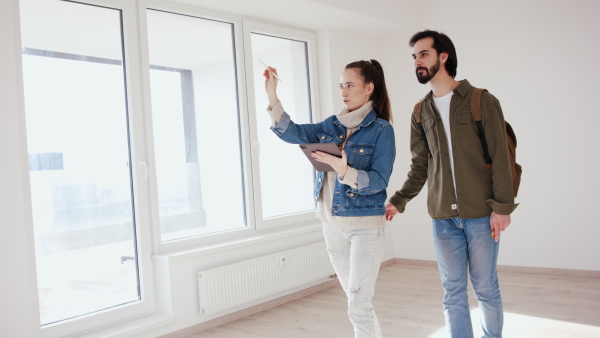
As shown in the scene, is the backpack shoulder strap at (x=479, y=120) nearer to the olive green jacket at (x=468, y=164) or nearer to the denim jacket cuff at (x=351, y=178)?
the olive green jacket at (x=468, y=164)

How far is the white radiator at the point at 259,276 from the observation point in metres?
3.56

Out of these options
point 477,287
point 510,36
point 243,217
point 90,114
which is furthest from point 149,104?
point 510,36

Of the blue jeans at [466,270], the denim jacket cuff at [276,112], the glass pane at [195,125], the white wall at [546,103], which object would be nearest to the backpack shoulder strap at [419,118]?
the blue jeans at [466,270]

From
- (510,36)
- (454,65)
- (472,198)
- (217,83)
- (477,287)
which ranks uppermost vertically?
(510,36)

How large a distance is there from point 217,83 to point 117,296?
1.69 meters

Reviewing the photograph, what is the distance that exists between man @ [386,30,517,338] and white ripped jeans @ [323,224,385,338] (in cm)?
29

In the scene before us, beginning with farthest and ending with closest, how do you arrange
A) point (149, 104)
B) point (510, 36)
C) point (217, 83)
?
point (510, 36)
point (217, 83)
point (149, 104)

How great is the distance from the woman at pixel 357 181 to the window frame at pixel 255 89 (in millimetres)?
1897

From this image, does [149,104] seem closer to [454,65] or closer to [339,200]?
[339,200]

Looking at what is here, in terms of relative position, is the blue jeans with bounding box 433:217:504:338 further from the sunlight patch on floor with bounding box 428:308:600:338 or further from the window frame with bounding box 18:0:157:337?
the window frame with bounding box 18:0:157:337

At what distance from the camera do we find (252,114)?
4.21 meters

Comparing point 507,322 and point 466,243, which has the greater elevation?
point 466,243

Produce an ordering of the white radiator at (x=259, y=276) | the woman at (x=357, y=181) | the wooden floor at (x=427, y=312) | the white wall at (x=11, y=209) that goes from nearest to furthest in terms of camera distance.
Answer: the woman at (x=357, y=181)
the white wall at (x=11, y=209)
the wooden floor at (x=427, y=312)
the white radiator at (x=259, y=276)

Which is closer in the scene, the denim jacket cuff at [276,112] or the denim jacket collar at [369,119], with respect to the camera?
the denim jacket collar at [369,119]
